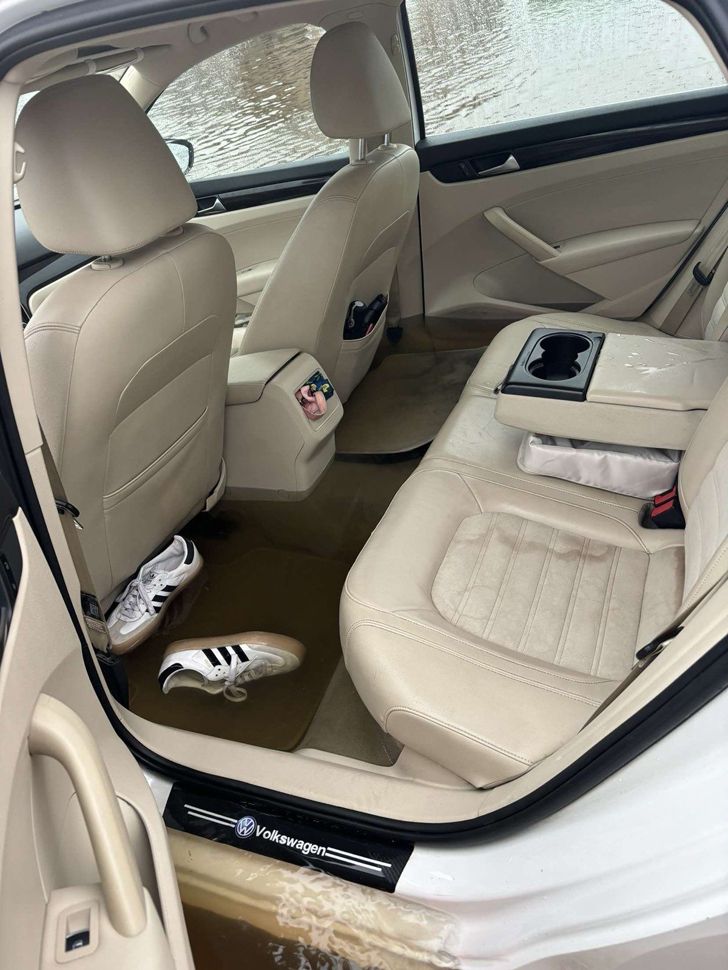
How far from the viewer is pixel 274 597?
184 centimetres

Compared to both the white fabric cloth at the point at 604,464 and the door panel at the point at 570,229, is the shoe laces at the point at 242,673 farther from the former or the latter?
the door panel at the point at 570,229

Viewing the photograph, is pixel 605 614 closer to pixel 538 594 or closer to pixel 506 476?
pixel 538 594

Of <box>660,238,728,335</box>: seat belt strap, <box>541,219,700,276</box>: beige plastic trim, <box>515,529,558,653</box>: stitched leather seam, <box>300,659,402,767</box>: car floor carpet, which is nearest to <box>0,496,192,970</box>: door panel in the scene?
<box>300,659,402,767</box>: car floor carpet

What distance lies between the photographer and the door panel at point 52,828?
78 centimetres

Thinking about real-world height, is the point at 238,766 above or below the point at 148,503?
below

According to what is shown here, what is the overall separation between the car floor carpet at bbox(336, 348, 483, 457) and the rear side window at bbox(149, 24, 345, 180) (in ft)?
2.55

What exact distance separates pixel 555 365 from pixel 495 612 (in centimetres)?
67

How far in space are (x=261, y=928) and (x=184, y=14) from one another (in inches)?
45.9

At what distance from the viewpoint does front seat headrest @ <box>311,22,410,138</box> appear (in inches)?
74.0

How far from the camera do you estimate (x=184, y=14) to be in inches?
34.0

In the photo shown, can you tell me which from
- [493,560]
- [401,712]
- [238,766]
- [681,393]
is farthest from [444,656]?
[681,393]

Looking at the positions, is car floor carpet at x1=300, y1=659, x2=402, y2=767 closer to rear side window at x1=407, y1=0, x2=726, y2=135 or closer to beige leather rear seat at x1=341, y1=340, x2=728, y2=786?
beige leather rear seat at x1=341, y1=340, x2=728, y2=786

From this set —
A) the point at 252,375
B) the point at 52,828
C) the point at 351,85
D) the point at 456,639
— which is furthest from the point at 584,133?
the point at 52,828

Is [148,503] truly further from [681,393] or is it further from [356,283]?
[681,393]
